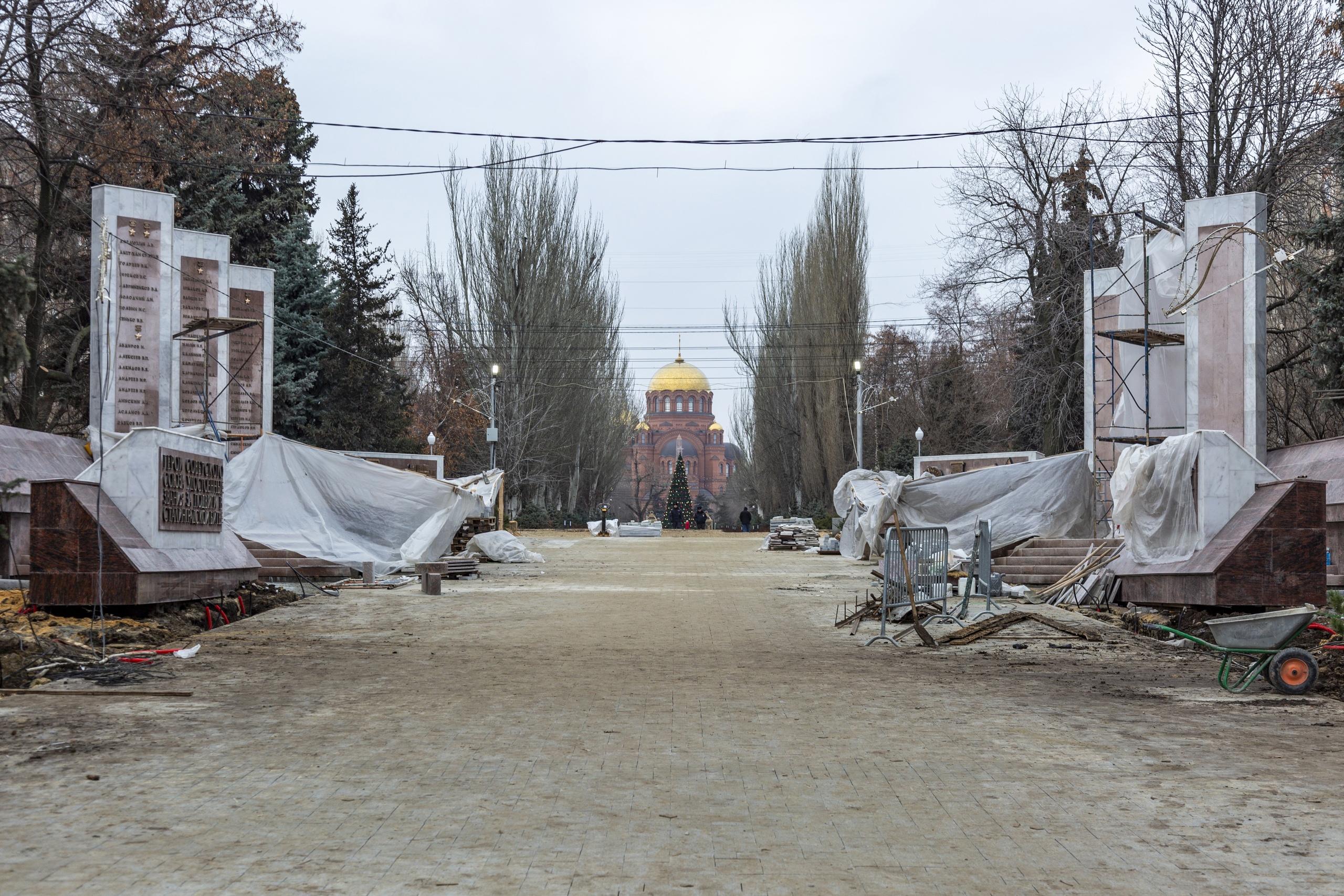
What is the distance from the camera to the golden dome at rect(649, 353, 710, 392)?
434ft

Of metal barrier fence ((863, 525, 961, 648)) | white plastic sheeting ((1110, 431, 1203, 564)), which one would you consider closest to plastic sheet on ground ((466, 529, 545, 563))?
metal barrier fence ((863, 525, 961, 648))

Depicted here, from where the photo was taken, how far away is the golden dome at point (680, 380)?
434ft

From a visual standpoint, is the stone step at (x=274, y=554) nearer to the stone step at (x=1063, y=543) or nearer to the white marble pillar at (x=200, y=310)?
the white marble pillar at (x=200, y=310)

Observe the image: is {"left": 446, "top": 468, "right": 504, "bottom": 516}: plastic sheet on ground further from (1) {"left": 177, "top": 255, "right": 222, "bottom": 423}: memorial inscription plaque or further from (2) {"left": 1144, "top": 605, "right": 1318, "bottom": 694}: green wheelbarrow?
(2) {"left": 1144, "top": 605, "right": 1318, "bottom": 694}: green wheelbarrow

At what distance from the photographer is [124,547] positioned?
12.5 meters

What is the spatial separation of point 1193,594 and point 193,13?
18603 millimetres

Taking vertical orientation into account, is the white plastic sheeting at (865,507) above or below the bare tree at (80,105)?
below

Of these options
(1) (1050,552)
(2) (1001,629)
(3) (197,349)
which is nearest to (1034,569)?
(1) (1050,552)

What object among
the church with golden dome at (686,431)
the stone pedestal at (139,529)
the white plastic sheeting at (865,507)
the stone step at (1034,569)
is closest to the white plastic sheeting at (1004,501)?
the white plastic sheeting at (865,507)

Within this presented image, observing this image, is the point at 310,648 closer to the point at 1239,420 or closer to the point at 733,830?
the point at 733,830

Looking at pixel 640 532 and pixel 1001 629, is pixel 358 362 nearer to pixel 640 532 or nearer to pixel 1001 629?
pixel 640 532

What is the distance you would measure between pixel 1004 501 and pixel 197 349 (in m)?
16.7

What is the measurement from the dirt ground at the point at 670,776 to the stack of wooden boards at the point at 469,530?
52.5 ft

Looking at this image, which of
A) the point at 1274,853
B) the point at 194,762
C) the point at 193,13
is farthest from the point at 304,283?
the point at 1274,853
